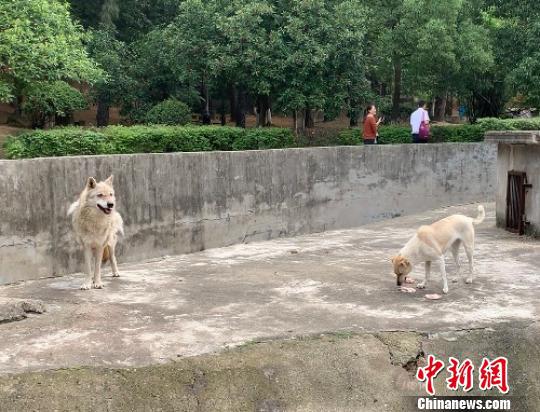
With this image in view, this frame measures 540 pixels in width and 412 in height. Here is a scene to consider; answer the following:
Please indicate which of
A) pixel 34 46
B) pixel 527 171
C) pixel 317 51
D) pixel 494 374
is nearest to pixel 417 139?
pixel 317 51

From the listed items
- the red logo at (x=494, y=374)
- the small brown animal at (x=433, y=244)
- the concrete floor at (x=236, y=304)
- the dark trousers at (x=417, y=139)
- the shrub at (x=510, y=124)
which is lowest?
the red logo at (x=494, y=374)

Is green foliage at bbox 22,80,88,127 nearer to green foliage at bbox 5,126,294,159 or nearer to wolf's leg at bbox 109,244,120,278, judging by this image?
green foliage at bbox 5,126,294,159

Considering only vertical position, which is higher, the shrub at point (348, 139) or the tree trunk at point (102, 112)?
the tree trunk at point (102, 112)

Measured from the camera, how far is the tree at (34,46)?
33.2 ft

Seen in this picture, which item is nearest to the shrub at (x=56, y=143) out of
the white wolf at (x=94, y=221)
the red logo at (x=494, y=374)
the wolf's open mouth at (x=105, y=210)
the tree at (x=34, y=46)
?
the tree at (x=34, y=46)

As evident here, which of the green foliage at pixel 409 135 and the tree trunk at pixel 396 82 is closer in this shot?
the green foliage at pixel 409 135

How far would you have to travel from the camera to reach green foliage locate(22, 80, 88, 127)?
13403mm

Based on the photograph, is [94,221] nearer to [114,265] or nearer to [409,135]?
[114,265]

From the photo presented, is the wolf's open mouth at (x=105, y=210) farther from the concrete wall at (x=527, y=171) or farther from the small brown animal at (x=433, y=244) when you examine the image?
the concrete wall at (x=527, y=171)

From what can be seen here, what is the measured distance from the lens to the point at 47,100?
14.9 meters

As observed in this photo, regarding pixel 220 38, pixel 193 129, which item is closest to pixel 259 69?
pixel 220 38

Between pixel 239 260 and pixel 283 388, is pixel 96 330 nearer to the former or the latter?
pixel 283 388

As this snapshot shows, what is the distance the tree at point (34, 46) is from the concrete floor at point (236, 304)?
3.66 meters

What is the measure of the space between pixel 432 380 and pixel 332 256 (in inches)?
181
